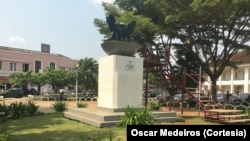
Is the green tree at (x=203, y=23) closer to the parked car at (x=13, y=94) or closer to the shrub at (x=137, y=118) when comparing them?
the shrub at (x=137, y=118)

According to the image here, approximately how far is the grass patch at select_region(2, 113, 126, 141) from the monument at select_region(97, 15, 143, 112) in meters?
1.75

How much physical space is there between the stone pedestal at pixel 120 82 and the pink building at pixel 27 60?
46680 mm

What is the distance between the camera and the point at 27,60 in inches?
2520

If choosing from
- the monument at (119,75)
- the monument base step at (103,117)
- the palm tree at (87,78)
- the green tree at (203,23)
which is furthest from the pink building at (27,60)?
the monument at (119,75)

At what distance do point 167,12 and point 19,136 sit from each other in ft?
55.9

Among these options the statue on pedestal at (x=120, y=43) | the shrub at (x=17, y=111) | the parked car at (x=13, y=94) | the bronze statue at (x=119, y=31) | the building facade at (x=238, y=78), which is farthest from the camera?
the building facade at (x=238, y=78)

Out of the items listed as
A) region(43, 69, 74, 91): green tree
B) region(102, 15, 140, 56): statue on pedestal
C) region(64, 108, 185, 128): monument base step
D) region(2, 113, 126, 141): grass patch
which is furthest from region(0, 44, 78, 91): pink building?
region(2, 113, 126, 141): grass patch

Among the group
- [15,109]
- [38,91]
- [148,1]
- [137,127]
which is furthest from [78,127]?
[38,91]

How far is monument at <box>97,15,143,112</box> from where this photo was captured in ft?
47.0

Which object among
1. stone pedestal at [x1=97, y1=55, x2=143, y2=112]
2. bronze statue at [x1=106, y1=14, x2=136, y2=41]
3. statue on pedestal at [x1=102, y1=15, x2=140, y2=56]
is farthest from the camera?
bronze statue at [x1=106, y1=14, x2=136, y2=41]

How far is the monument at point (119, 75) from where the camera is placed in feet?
47.0

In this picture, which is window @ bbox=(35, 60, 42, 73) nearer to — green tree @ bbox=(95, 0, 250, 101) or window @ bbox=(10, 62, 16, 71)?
window @ bbox=(10, 62, 16, 71)

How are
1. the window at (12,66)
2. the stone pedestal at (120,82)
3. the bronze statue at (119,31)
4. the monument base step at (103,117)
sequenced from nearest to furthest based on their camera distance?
the monument base step at (103,117)
the stone pedestal at (120,82)
the bronze statue at (119,31)
the window at (12,66)

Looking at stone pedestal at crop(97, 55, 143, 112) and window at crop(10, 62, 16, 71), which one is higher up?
window at crop(10, 62, 16, 71)
